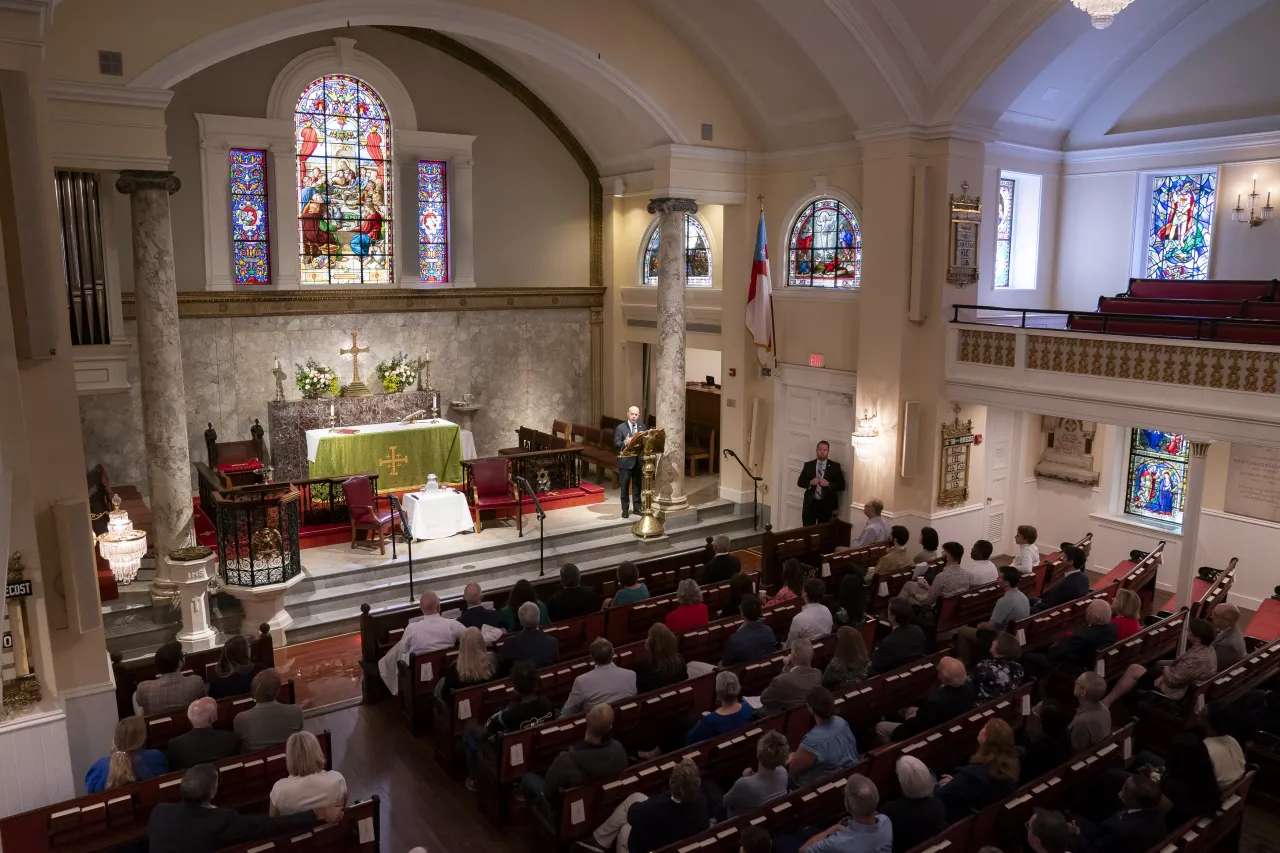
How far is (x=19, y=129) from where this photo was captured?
604cm

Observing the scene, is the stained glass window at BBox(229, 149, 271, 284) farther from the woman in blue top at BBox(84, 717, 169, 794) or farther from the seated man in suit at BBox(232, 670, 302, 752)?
the woman in blue top at BBox(84, 717, 169, 794)

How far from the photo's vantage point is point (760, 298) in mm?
13398

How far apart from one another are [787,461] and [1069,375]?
4.54 meters

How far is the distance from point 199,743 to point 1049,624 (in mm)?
6544

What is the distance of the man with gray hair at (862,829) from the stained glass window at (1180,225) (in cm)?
1011

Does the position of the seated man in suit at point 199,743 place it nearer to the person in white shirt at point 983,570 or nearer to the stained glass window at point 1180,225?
the person in white shirt at point 983,570

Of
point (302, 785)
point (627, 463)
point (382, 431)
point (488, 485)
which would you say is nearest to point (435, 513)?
point (488, 485)

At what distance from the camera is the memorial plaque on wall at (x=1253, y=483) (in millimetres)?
10750

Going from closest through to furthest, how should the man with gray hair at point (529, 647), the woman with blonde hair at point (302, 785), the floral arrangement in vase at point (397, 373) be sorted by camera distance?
the woman with blonde hair at point (302, 785), the man with gray hair at point (529, 647), the floral arrangement in vase at point (397, 373)

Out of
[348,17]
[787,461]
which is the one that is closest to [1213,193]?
[787,461]

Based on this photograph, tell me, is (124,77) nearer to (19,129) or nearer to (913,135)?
(19,129)

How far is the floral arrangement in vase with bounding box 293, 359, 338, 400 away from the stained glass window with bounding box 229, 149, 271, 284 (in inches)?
55.1

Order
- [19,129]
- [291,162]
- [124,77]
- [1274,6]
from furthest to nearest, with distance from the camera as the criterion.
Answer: [291,162]
[1274,6]
[124,77]
[19,129]

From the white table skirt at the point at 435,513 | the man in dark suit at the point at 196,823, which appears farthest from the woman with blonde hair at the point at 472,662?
the white table skirt at the point at 435,513
